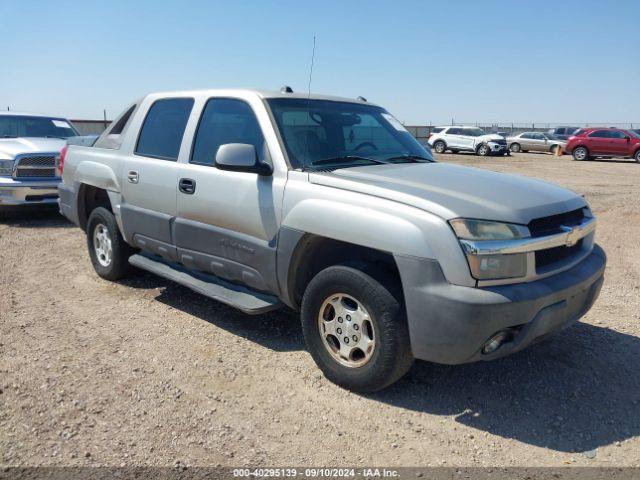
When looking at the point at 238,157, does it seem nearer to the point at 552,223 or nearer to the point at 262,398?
the point at 262,398

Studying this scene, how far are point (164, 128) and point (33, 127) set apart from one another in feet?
22.1

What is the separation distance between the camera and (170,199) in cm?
464

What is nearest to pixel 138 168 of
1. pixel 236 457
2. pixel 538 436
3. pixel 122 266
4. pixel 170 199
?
pixel 170 199

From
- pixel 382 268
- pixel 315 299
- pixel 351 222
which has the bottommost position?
pixel 315 299

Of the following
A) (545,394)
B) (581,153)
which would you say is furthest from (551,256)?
(581,153)

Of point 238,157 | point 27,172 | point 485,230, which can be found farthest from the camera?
point 27,172

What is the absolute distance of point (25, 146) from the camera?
363 inches

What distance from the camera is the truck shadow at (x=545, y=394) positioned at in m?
3.22

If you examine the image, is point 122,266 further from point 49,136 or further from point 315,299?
point 49,136

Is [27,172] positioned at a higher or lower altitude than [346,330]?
higher

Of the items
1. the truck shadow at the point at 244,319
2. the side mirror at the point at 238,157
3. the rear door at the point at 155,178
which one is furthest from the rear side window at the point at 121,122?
the side mirror at the point at 238,157

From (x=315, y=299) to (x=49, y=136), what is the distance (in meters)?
8.69

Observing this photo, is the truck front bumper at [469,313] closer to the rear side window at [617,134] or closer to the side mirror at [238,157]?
the side mirror at [238,157]

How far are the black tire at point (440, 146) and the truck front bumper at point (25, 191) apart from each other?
25.7m
